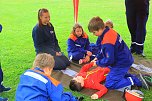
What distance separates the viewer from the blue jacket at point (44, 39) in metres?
5.66

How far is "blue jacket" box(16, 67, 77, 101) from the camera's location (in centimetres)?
319

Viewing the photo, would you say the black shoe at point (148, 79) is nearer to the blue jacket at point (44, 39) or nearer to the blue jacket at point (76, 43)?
the blue jacket at point (76, 43)

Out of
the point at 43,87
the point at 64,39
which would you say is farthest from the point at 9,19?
the point at 43,87

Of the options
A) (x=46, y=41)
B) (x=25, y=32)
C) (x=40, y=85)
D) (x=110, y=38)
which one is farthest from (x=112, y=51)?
(x=25, y=32)

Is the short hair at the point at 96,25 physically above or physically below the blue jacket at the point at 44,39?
above

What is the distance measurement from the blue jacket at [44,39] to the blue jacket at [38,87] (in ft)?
7.94

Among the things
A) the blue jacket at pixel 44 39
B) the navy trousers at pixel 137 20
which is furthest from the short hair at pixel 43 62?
the navy trousers at pixel 137 20

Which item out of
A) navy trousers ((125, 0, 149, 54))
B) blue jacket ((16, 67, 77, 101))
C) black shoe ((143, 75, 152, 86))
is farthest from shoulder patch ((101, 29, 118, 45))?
navy trousers ((125, 0, 149, 54))

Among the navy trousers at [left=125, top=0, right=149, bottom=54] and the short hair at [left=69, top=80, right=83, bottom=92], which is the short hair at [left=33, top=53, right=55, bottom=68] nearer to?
the short hair at [left=69, top=80, right=83, bottom=92]

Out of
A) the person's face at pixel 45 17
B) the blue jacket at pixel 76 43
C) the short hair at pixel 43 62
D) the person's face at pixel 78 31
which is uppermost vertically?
the person's face at pixel 45 17

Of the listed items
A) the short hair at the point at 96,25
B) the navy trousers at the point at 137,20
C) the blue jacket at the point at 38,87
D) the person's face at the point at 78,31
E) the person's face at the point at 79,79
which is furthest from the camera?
the navy trousers at the point at 137,20

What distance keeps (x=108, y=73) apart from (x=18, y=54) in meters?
2.63

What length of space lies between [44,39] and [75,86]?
4.81ft

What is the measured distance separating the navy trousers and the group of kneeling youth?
0.94 metres
